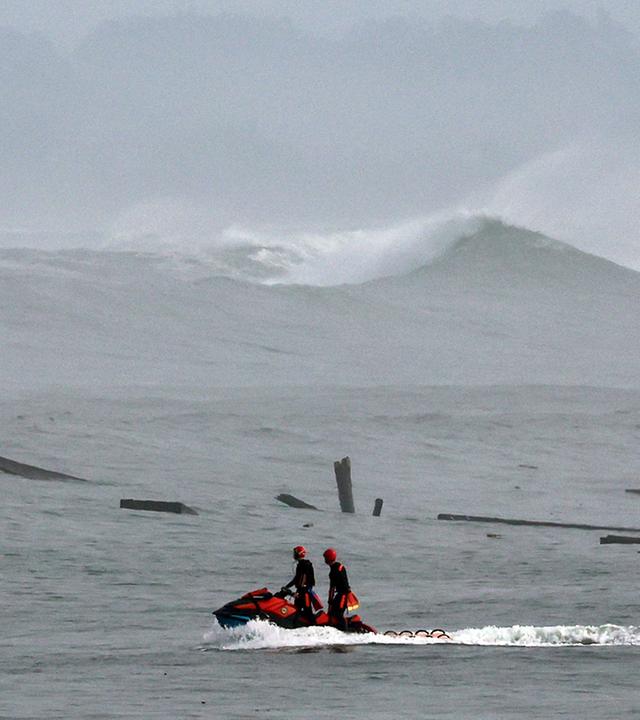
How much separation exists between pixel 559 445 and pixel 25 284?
4977 centimetres

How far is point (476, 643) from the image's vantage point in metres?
19.0

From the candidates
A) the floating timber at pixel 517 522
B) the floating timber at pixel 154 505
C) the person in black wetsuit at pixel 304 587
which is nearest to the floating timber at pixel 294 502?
the floating timber at pixel 517 522

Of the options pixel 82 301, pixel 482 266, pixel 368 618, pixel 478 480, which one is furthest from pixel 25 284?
pixel 368 618

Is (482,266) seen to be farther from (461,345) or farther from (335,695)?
(335,695)

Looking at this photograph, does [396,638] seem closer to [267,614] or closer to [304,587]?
[304,587]

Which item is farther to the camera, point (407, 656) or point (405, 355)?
point (405, 355)

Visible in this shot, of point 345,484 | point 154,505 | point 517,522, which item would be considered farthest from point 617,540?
point 154,505

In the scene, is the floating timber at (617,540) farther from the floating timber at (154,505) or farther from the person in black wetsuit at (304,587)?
the person in black wetsuit at (304,587)

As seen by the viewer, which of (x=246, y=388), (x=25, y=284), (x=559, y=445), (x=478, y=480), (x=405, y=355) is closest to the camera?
(x=478, y=480)

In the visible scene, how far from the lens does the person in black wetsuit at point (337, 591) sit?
1903 cm

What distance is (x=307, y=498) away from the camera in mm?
36094

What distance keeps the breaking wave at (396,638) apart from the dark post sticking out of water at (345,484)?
1344cm

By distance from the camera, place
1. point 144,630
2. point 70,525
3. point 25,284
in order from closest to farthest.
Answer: point 144,630
point 70,525
point 25,284

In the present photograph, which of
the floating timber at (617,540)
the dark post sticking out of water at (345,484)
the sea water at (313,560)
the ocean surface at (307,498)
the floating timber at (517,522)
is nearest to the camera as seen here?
the sea water at (313,560)
